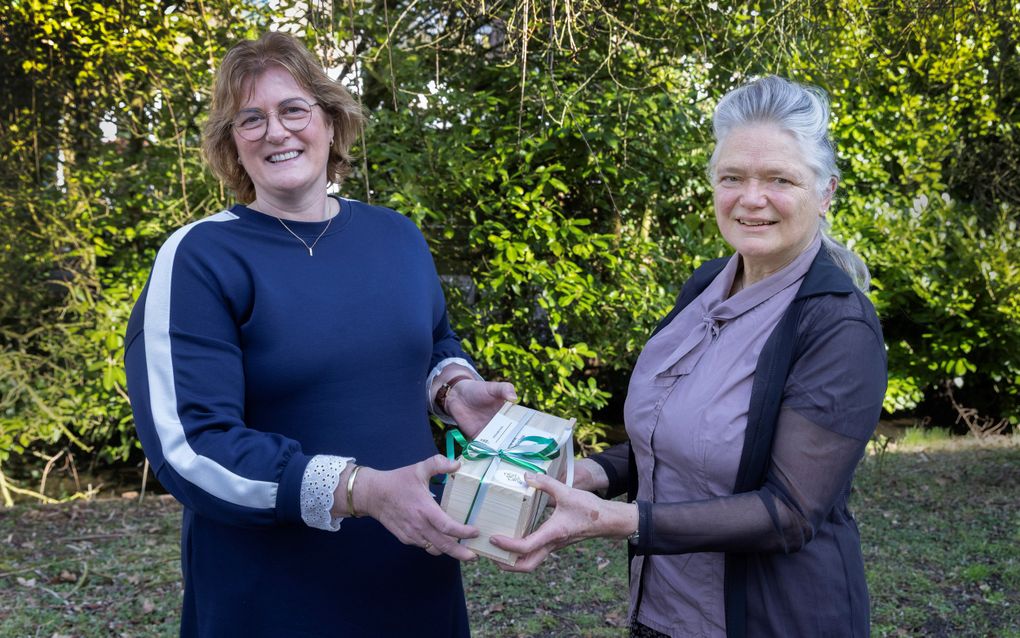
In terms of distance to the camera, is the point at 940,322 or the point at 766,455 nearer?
→ the point at 766,455

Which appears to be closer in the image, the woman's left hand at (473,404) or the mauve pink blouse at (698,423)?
the mauve pink blouse at (698,423)

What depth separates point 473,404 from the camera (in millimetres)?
2395

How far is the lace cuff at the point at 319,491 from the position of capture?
5.87 feet

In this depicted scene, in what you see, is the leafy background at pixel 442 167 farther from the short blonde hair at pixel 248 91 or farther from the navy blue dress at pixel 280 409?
the navy blue dress at pixel 280 409

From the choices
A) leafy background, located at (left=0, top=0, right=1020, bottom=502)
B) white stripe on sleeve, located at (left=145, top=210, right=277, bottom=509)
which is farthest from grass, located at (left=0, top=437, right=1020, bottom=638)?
white stripe on sleeve, located at (left=145, top=210, right=277, bottom=509)

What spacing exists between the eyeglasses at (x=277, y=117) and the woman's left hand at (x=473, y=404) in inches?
30.4

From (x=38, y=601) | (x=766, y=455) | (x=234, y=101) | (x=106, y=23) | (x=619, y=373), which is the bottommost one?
(x=38, y=601)

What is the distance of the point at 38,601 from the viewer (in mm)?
4645

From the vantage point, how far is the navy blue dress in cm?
183

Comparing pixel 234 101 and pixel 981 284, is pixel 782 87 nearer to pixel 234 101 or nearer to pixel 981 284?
pixel 234 101

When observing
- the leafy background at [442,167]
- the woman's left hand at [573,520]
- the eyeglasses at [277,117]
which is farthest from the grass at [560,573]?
the eyeglasses at [277,117]


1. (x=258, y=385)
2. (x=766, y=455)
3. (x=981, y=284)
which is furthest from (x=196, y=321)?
(x=981, y=284)

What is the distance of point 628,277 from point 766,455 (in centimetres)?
418

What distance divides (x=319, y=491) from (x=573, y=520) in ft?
1.65
